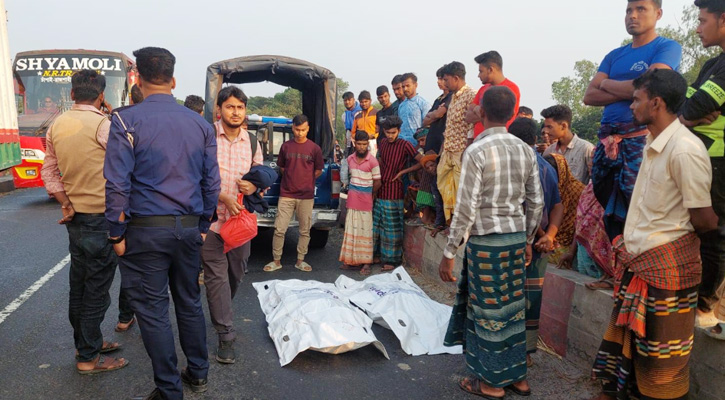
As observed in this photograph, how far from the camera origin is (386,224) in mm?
6461

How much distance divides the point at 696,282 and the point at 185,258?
2736 mm

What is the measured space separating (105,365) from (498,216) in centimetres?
282

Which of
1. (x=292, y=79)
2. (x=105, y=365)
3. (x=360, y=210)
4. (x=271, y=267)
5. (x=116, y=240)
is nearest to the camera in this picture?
(x=116, y=240)

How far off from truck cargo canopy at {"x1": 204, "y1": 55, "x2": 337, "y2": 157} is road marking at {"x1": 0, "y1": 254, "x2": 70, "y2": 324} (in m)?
2.66

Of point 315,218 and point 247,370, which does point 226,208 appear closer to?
point 247,370

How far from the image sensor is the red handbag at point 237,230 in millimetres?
3586

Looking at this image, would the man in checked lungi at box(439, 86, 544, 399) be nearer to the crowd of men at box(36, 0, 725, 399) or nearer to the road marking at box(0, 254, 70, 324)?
the crowd of men at box(36, 0, 725, 399)

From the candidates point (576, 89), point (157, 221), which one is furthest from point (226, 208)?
point (576, 89)

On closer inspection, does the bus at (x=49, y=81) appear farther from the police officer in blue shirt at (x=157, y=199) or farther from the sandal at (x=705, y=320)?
the sandal at (x=705, y=320)

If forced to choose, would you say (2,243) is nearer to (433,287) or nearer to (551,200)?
(433,287)

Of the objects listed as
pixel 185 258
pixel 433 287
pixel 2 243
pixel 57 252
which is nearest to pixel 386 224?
pixel 433 287

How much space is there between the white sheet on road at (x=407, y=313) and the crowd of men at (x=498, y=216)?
47cm

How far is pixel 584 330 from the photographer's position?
349 cm

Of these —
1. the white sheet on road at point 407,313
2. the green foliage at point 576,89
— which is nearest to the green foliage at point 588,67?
the green foliage at point 576,89
